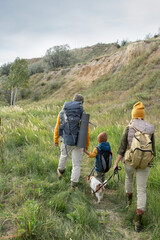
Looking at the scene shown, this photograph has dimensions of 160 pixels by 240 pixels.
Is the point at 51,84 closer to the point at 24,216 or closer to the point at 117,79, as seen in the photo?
the point at 117,79

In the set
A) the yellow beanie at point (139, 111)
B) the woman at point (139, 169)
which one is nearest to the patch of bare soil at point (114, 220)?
the woman at point (139, 169)

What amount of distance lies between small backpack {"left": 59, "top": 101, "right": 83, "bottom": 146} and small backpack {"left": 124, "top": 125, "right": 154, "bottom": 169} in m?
1.18

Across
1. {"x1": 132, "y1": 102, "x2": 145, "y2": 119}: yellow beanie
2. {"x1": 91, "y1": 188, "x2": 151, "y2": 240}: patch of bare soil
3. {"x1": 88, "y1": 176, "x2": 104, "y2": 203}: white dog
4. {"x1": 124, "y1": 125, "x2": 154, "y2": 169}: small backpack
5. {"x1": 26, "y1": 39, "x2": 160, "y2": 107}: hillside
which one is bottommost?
{"x1": 91, "y1": 188, "x2": 151, "y2": 240}: patch of bare soil

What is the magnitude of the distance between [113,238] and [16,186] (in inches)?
76.6

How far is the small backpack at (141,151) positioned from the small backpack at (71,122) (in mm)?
1175

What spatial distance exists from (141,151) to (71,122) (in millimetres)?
1404

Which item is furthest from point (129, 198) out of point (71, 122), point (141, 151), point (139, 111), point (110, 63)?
point (110, 63)

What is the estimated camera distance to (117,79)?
1709cm

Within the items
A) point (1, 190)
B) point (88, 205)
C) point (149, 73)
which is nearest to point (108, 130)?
point (88, 205)

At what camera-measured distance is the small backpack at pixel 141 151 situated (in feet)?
7.93

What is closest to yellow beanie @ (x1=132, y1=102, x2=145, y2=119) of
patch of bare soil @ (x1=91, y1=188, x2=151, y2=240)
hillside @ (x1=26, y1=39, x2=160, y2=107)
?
patch of bare soil @ (x1=91, y1=188, x2=151, y2=240)

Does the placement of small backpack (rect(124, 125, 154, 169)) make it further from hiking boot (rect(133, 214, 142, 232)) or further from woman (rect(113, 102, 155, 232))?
hiking boot (rect(133, 214, 142, 232))

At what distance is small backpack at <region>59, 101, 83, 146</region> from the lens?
10.9 feet

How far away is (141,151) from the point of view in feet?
7.92
